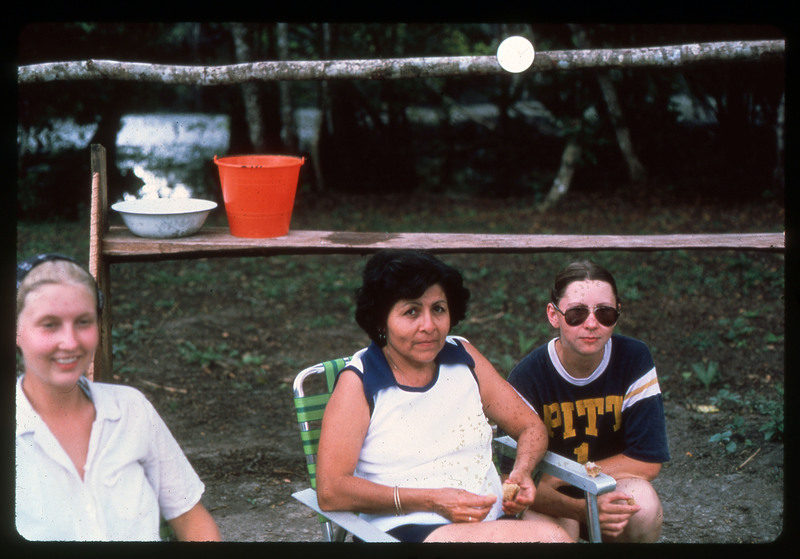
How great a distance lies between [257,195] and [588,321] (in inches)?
55.2

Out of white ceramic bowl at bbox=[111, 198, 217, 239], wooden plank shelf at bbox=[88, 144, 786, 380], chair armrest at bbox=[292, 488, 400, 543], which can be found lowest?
chair armrest at bbox=[292, 488, 400, 543]

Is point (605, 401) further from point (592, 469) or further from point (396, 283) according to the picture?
point (396, 283)

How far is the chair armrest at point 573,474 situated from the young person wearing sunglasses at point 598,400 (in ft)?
0.31

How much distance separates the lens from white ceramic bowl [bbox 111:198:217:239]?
3.04 meters

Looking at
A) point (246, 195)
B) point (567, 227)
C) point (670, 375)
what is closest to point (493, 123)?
point (567, 227)

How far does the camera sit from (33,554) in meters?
2.27

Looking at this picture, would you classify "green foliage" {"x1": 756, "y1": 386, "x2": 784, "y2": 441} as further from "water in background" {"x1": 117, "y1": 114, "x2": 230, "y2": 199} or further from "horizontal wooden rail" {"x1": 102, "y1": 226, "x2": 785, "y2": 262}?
"water in background" {"x1": 117, "y1": 114, "x2": 230, "y2": 199}

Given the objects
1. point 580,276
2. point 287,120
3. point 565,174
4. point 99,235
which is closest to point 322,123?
point 287,120

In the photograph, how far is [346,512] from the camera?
7.69 ft

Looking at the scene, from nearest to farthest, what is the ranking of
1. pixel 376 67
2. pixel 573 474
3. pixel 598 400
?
pixel 573 474, pixel 598 400, pixel 376 67

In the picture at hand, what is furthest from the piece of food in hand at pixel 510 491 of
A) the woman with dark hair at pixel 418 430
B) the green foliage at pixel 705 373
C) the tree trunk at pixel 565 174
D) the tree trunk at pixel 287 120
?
the tree trunk at pixel 287 120

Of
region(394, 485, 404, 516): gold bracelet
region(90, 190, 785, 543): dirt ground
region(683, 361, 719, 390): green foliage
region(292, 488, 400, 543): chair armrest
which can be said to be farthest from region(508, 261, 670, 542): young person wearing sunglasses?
region(683, 361, 719, 390): green foliage

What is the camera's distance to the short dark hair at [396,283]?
243 cm

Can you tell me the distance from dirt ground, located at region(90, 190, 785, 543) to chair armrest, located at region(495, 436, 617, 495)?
3.69ft
